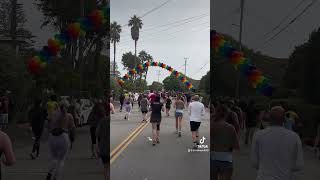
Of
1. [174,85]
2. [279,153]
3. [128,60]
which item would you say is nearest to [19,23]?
[279,153]

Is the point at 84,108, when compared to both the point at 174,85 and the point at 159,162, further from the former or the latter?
the point at 174,85

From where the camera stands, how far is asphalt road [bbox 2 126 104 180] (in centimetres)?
1002

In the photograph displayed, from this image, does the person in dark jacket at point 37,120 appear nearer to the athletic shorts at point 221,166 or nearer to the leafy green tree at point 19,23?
the athletic shorts at point 221,166

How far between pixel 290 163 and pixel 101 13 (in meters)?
14.7

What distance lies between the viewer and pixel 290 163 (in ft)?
16.8

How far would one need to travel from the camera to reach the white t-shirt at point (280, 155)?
509cm

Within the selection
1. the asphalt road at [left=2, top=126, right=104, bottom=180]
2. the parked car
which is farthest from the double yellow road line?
the parked car

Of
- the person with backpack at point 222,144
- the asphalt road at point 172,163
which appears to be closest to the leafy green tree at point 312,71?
the asphalt road at point 172,163

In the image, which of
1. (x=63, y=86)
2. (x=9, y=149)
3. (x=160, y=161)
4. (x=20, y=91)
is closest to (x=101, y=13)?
(x=63, y=86)

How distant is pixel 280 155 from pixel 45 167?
7.49 m

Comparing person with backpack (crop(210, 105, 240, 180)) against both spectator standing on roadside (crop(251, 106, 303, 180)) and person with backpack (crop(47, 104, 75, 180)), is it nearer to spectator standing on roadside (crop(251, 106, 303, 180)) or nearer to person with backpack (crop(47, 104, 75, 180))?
spectator standing on roadside (crop(251, 106, 303, 180))

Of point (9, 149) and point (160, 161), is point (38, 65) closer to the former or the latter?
point (160, 161)

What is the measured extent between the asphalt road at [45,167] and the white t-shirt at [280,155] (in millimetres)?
5436

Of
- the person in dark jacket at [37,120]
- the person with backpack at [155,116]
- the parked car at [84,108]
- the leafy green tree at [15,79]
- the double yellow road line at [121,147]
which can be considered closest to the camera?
the person in dark jacket at [37,120]
